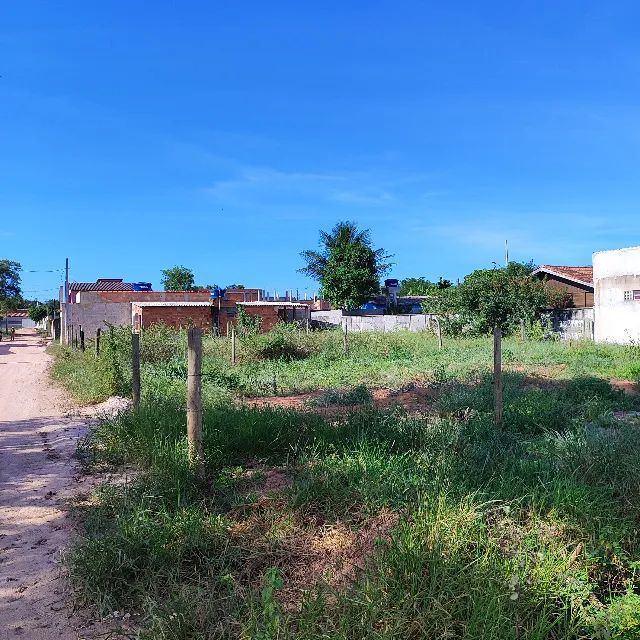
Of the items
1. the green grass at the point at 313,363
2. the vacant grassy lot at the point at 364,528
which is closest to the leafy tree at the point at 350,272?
the green grass at the point at 313,363

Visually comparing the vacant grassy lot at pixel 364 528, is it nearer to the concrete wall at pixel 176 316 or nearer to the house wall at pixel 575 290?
the concrete wall at pixel 176 316

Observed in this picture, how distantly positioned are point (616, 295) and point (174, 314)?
62.1 ft

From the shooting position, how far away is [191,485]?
4.70 m

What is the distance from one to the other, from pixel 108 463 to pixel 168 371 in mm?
6632

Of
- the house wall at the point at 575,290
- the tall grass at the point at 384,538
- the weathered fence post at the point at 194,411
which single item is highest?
the house wall at the point at 575,290

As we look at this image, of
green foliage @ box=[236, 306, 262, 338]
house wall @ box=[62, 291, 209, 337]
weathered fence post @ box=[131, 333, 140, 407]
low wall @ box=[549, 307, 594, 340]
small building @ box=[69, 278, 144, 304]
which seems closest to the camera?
weathered fence post @ box=[131, 333, 140, 407]

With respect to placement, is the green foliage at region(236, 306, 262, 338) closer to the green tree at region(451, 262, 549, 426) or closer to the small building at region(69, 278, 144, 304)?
the green tree at region(451, 262, 549, 426)

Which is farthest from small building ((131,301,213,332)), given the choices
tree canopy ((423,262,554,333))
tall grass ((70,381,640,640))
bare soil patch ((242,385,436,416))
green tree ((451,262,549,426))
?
tall grass ((70,381,640,640))

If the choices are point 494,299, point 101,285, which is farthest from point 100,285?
point 494,299

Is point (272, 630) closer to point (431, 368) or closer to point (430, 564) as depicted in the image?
point (430, 564)

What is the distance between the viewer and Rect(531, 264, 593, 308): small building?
29062 mm

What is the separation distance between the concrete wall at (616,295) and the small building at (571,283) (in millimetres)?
6006

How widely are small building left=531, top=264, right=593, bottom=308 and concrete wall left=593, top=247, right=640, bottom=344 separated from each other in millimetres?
6006

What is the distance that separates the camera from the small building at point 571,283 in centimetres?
2906
